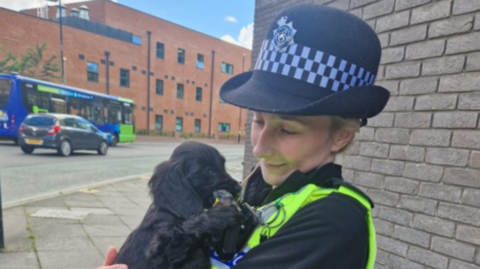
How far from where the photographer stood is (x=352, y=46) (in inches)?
38.0

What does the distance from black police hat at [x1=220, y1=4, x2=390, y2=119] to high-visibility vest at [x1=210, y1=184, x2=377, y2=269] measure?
0.24 m

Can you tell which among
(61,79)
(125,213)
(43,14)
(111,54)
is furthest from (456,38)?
→ (43,14)

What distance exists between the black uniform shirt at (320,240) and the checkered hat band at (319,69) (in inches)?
13.7

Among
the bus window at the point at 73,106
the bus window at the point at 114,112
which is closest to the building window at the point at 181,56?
the bus window at the point at 114,112

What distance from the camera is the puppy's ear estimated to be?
1787 millimetres

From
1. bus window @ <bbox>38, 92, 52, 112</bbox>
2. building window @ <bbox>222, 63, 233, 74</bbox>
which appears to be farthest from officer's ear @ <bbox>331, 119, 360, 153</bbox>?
building window @ <bbox>222, 63, 233, 74</bbox>

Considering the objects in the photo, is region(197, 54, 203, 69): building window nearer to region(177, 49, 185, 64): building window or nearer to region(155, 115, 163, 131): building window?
region(177, 49, 185, 64): building window

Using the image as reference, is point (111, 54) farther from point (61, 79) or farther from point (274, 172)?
point (274, 172)

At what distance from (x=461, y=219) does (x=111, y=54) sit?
98.7 ft

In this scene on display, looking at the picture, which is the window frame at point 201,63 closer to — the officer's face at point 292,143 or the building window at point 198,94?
the building window at point 198,94

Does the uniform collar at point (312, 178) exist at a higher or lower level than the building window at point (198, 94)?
lower

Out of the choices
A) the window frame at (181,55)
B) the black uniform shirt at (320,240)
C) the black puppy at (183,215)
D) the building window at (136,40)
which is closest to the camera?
the black uniform shirt at (320,240)

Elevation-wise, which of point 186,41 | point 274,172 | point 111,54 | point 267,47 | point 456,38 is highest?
point 186,41

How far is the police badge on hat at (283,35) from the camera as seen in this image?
3.27 ft
